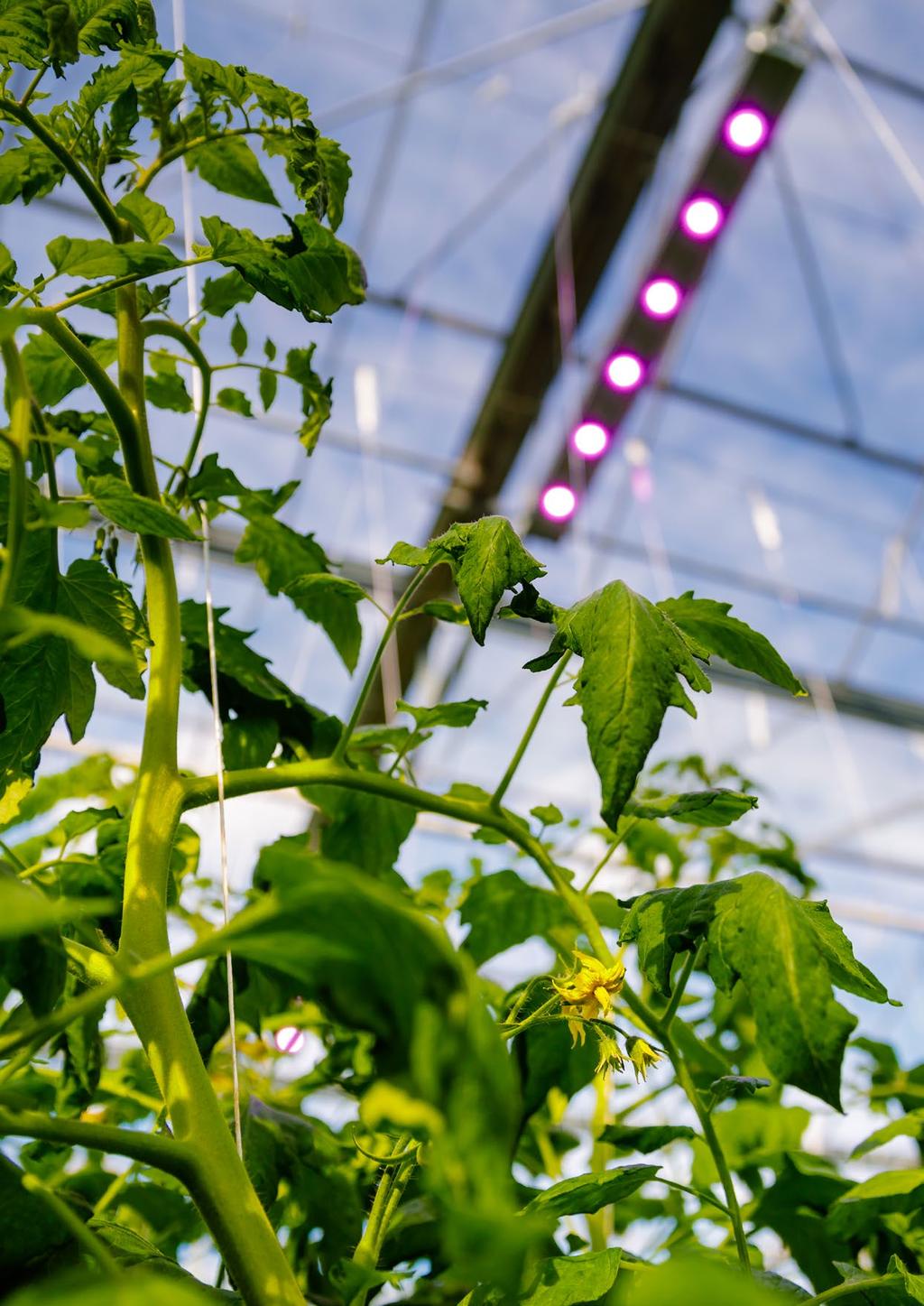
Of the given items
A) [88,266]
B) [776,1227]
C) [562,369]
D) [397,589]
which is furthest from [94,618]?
[397,589]

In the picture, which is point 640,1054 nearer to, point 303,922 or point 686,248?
point 303,922

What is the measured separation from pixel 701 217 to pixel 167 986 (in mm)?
4409

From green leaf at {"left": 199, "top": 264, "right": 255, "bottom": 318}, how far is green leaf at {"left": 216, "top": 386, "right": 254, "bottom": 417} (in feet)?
0.30

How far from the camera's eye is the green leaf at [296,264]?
1.58 ft

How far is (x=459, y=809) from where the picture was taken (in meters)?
0.51

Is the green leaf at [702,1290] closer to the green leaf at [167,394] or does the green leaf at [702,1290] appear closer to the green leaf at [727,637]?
the green leaf at [727,637]

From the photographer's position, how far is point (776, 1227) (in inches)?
27.3

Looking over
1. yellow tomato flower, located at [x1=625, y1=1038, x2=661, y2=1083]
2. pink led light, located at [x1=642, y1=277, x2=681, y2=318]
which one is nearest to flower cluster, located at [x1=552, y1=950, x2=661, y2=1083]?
yellow tomato flower, located at [x1=625, y1=1038, x2=661, y2=1083]

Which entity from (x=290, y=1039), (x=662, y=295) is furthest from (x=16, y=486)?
(x=662, y=295)

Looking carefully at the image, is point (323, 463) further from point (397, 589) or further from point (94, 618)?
point (94, 618)

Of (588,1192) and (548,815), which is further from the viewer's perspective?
(548,815)

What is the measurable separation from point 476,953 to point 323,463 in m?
5.95

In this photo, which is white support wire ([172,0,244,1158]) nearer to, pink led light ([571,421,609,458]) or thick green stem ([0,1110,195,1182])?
thick green stem ([0,1110,195,1182])

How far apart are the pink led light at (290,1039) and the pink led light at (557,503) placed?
454 centimetres
